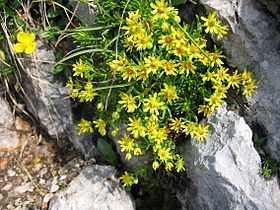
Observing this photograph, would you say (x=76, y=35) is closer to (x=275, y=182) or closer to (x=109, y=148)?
(x=109, y=148)

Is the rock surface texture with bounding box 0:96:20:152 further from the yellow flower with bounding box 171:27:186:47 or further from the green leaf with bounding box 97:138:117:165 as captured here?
the yellow flower with bounding box 171:27:186:47

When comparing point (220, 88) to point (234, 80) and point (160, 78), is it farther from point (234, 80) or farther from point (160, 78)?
point (160, 78)

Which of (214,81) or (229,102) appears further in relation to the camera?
(229,102)

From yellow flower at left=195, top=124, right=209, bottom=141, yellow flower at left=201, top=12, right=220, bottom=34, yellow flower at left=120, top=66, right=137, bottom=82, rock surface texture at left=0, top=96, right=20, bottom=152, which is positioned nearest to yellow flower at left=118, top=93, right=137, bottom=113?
yellow flower at left=120, top=66, right=137, bottom=82

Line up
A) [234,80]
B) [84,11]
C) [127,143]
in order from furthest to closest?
[84,11]
[127,143]
[234,80]

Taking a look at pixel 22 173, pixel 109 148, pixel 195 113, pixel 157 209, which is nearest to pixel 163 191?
pixel 157 209

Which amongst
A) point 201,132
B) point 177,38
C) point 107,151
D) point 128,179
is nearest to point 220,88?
point 201,132

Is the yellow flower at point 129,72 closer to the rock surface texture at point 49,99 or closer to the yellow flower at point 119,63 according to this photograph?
the yellow flower at point 119,63
